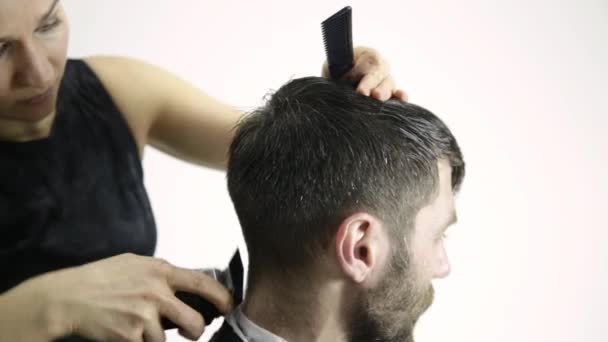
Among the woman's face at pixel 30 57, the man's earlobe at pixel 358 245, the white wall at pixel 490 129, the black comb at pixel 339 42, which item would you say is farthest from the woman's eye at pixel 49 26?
the white wall at pixel 490 129

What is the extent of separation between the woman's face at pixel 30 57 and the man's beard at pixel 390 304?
0.54 metres

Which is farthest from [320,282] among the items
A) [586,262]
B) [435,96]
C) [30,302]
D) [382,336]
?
[586,262]

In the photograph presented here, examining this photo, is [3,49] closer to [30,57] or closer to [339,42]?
[30,57]

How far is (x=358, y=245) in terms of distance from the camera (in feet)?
3.17

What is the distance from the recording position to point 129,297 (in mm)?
925

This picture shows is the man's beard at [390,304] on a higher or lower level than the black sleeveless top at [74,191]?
higher

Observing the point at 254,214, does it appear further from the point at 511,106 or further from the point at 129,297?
the point at 511,106

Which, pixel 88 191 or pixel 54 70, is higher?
pixel 54 70

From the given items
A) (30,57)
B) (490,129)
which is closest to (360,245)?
(30,57)

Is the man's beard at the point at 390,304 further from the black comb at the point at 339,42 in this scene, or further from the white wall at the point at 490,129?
the white wall at the point at 490,129

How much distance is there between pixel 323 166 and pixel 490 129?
1.21m

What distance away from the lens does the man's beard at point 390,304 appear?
3.29 ft

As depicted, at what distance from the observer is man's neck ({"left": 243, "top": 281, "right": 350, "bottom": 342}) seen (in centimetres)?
100

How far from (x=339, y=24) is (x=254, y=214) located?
285 millimetres
